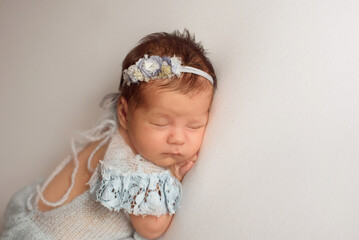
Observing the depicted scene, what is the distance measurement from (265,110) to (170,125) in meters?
0.28

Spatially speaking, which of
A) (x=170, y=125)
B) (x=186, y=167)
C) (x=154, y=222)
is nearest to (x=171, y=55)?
(x=170, y=125)

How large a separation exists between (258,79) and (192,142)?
0.25 meters

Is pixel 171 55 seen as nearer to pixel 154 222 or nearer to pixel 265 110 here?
pixel 265 110

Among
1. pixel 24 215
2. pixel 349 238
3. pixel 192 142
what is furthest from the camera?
pixel 24 215

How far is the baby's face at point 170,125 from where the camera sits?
111 cm

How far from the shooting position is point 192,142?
114cm

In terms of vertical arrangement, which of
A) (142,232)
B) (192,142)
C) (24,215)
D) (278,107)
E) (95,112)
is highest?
(278,107)

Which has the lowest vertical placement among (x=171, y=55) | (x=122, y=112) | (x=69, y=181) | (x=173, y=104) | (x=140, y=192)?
(x=69, y=181)

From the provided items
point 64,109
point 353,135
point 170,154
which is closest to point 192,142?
point 170,154

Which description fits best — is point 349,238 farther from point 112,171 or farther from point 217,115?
point 112,171

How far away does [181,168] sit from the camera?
1195mm

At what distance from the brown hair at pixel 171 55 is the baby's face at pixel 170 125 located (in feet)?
0.07

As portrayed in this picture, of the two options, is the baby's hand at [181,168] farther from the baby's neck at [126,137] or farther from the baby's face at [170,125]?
the baby's neck at [126,137]

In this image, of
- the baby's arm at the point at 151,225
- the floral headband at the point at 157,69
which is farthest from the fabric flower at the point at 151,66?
the baby's arm at the point at 151,225
